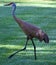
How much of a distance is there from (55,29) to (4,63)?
626 cm

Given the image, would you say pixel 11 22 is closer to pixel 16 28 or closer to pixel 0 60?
pixel 16 28

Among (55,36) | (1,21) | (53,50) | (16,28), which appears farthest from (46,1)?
(53,50)

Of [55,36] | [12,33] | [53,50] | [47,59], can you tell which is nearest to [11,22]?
[12,33]

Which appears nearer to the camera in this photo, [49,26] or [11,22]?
[49,26]

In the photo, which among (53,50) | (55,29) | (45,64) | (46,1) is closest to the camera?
(45,64)

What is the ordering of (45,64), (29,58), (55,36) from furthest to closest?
(55,36) < (29,58) < (45,64)

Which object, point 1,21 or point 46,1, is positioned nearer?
point 1,21

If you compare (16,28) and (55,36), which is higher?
(55,36)

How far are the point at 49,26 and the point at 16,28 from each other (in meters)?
1.31

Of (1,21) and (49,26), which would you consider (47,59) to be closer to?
(49,26)

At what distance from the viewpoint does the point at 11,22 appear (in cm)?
1648

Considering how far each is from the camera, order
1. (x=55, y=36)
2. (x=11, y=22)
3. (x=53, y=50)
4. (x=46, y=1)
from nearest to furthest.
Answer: (x=53, y=50) → (x=55, y=36) → (x=11, y=22) → (x=46, y=1)

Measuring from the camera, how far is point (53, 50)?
31.2 feet

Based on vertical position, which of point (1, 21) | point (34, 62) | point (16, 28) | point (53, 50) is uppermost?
point (34, 62)
